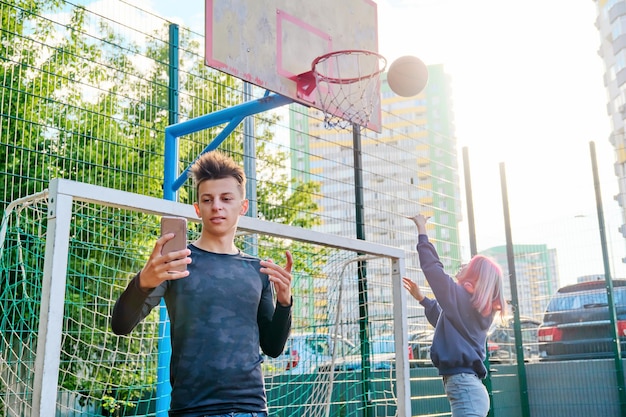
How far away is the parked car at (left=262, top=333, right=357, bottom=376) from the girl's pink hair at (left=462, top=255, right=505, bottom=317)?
134 centimetres

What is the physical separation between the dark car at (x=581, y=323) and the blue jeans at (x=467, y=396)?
417cm

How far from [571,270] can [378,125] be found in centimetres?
360

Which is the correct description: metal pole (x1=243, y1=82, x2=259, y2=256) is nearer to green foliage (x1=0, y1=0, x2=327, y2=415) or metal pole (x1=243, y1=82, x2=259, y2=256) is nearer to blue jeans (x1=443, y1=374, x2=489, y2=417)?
green foliage (x1=0, y1=0, x2=327, y2=415)

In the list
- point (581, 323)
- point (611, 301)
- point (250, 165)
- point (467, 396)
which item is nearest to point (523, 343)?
point (581, 323)

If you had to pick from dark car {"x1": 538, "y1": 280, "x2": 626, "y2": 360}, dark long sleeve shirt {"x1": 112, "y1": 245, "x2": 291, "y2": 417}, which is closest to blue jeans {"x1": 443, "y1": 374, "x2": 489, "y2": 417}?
dark long sleeve shirt {"x1": 112, "y1": 245, "x2": 291, "y2": 417}

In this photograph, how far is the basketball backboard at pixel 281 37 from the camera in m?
4.30

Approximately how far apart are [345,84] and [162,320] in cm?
205

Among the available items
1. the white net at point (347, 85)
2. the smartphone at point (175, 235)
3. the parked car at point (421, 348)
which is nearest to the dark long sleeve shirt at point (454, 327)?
the white net at point (347, 85)

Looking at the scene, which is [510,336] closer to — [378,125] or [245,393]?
[378,125]

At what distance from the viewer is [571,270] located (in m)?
7.77

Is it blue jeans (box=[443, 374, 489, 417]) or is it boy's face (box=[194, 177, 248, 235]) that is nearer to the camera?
boy's face (box=[194, 177, 248, 235])

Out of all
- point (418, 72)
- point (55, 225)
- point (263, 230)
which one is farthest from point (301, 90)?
point (55, 225)

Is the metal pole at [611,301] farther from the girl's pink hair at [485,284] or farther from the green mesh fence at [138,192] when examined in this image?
the girl's pink hair at [485,284]

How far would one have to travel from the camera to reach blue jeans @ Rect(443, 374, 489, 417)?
388cm
